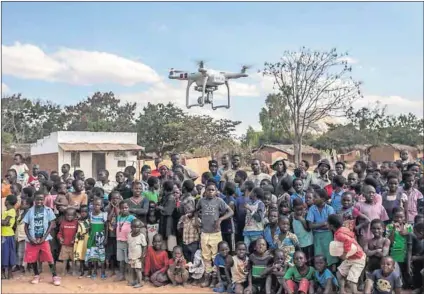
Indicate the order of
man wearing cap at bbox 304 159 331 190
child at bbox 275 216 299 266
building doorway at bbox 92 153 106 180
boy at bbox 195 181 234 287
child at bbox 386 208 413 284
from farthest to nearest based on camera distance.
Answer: building doorway at bbox 92 153 106 180 < man wearing cap at bbox 304 159 331 190 < boy at bbox 195 181 234 287 < child at bbox 275 216 299 266 < child at bbox 386 208 413 284

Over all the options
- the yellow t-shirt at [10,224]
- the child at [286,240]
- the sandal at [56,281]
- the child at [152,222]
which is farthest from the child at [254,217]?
the yellow t-shirt at [10,224]

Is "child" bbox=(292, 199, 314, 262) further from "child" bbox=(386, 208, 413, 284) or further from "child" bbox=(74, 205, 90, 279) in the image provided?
"child" bbox=(74, 205, 90, 279)

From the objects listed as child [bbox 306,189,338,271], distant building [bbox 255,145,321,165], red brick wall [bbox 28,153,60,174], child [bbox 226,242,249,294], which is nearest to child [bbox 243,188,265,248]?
child [bbox 226,242,249,294]

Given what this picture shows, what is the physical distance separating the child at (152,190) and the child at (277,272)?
1.89 m

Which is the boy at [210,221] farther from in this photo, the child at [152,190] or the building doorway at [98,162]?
the building doorway at [98,162]

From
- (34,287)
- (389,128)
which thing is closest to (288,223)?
(34,287)

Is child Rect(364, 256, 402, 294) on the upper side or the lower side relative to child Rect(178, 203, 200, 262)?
lower

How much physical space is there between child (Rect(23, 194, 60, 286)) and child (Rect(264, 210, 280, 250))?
9.08 feet

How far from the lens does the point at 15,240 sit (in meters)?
6.78

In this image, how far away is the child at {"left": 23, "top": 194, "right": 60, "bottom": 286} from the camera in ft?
21.3

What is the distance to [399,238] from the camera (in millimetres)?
5727

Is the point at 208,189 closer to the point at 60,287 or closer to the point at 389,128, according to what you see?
the point at 60,287

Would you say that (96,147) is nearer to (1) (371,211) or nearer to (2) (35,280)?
(2) (35,280)

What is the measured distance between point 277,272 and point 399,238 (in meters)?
1.45
